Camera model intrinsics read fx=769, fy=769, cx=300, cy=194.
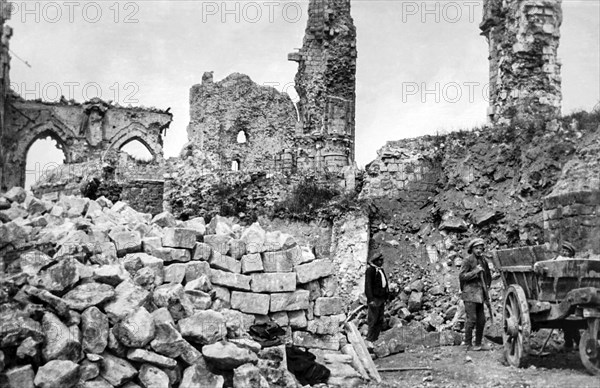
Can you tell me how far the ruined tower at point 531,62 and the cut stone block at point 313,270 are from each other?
678cm

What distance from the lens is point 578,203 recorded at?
11188 millimetres

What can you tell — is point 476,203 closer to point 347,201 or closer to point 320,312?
point 347,201

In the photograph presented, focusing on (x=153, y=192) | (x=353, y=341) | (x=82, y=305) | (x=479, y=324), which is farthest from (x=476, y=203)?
(x=82, y=305)

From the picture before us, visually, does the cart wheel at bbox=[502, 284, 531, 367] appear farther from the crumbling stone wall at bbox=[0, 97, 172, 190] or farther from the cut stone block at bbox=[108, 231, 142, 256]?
the crumbling stone wall at bbox=[0, 97, 172, 190]

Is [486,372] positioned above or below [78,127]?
below

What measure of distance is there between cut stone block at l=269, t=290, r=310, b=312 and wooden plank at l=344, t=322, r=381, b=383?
0.76 meters

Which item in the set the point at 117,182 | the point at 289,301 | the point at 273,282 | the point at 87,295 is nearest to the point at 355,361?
the point at 289,301

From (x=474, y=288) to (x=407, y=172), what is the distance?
4778 millimetres

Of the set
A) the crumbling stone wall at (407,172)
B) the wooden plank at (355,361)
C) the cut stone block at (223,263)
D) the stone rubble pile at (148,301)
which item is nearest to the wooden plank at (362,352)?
the wooden plank at (355,361)

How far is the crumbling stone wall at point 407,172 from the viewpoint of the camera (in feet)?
46.9

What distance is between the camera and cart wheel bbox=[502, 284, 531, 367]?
318 inches

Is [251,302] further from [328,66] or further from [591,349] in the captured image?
[328,66]

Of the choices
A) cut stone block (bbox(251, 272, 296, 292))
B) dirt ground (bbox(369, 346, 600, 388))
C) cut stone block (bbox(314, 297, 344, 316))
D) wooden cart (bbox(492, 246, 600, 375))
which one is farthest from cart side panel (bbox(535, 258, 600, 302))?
cut stone block (bbox(251, 272, 296, 292))

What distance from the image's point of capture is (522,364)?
850 cm
